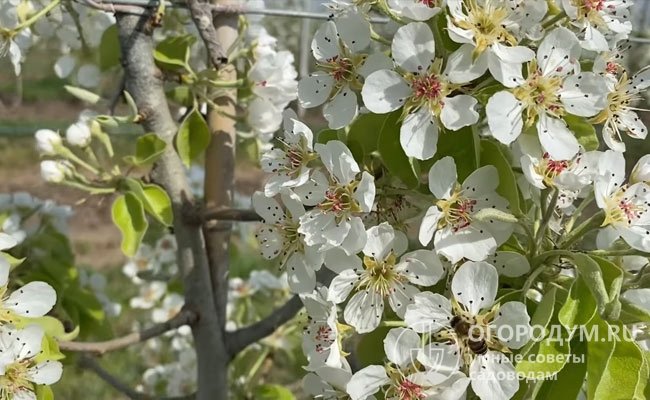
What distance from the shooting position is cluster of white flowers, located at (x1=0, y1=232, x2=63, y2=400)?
967 mm

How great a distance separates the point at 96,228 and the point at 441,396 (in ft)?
18.3

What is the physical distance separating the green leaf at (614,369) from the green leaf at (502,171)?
153mm

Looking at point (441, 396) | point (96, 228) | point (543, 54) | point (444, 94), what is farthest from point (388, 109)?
point (96, 228)

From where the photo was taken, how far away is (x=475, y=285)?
2.83 ft

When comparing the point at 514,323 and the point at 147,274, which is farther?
the point at 147,274

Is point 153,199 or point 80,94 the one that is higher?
point 80,94

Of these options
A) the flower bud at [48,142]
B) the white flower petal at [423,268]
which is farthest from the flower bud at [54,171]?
the white flower petal at [423,268]

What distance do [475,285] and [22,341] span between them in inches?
21.5

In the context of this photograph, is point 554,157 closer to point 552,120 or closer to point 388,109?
point 552,120

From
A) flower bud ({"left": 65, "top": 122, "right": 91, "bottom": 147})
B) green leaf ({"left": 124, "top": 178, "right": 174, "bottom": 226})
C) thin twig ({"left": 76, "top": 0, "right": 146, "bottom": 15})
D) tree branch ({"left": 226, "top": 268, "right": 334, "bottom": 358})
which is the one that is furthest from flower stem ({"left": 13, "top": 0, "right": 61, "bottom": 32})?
tree branch ({"left": 226, "top": 268, "right": 334, "bottom": 358})

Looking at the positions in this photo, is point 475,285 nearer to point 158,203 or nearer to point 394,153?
point 394,153

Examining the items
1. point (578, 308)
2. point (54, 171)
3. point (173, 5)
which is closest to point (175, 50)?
point (173, 5)

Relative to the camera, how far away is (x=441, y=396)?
2.76ft

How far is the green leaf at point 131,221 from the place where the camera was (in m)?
1.32
